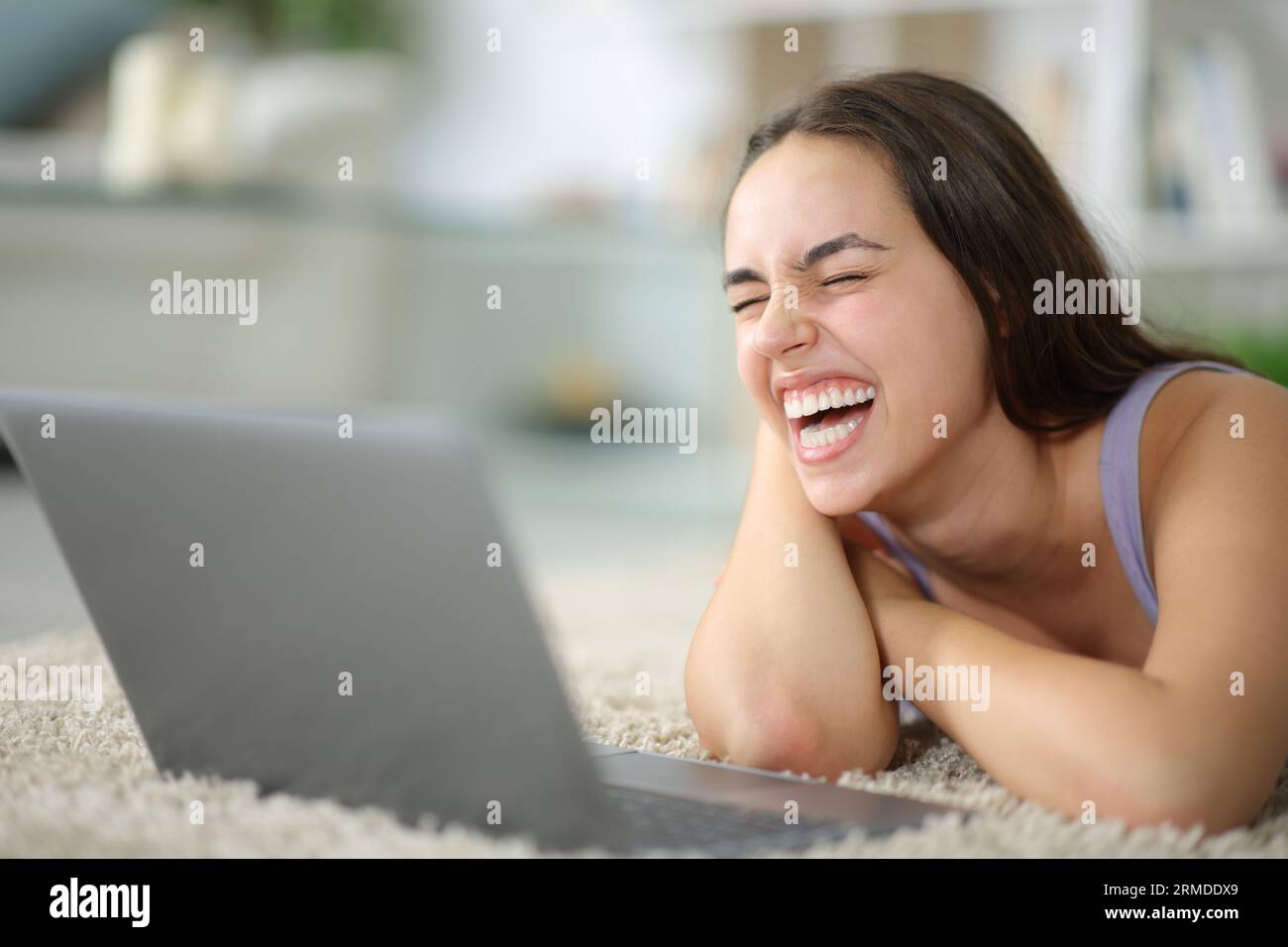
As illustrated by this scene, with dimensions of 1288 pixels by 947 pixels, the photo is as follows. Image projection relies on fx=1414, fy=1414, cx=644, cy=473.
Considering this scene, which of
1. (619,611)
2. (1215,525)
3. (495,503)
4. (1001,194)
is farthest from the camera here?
(619,611)

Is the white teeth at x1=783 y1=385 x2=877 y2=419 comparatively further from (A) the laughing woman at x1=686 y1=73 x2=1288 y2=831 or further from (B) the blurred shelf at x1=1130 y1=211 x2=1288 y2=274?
(B) the blurred shelf at x1=1130 y1=211 x2=1288 y2=274

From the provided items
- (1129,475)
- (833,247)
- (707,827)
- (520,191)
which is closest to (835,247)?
(833,247)

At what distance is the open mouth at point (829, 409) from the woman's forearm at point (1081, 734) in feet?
0.55

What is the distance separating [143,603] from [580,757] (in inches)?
12.6

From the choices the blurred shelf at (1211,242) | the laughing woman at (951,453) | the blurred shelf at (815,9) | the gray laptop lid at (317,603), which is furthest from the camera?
the blurred shelf at (815,9)

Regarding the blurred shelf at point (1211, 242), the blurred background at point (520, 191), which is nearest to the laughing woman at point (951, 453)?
the blurred background at point (520, 191)

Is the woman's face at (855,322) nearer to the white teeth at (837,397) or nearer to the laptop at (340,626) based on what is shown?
the white teeth at (837,397)

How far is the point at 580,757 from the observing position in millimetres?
687

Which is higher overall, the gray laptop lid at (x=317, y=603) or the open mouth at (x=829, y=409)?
the open mouth at (x=829, y=409)

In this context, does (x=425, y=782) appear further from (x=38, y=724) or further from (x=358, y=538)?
(x=38, y=724)

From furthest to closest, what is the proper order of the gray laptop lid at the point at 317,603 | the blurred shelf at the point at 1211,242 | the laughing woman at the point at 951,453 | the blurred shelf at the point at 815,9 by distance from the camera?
1. the blurred shelf at the point at 815,9
2. the blurred shelf at the point at 1211,242
3. the laughing woman at the point at 951,453
4. the gray laptop lid at the point at 317,603

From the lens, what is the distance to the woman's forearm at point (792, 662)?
0.97 m

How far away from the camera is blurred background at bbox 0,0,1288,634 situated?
2.81 metres
